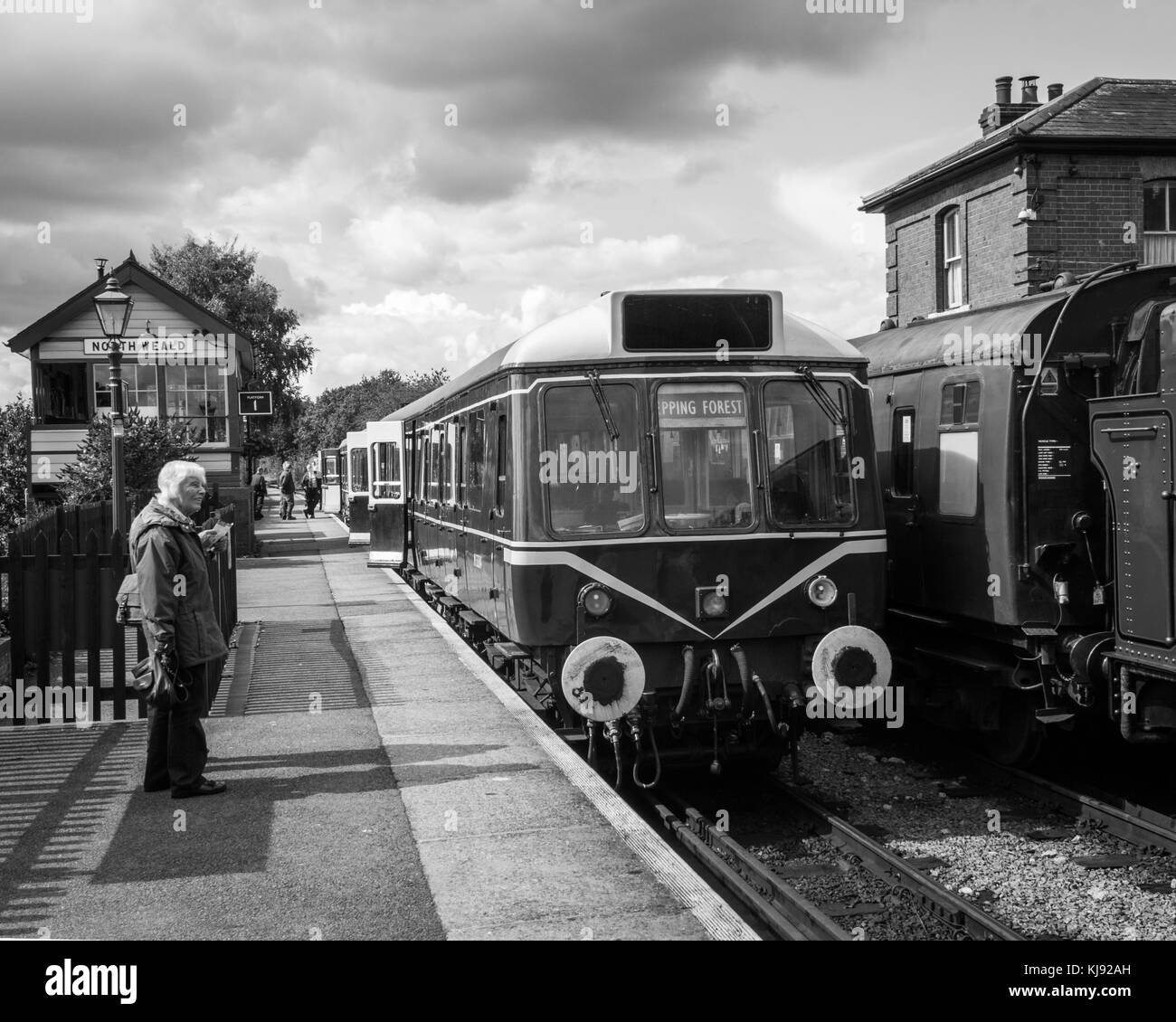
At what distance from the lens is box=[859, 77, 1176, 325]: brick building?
2156cm

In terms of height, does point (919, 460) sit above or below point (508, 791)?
above

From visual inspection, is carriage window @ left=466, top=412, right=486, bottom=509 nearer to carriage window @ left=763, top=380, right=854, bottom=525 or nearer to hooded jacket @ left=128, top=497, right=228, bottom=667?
carriage window @ left=763, top=380, right=854, bottom=525

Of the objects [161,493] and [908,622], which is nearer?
[161,493]

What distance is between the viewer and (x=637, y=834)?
20.0 feet

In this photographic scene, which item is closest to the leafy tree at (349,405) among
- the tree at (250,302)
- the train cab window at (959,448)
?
the tree at (250,302)

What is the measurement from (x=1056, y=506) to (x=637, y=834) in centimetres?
369

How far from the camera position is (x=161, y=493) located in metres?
6.86

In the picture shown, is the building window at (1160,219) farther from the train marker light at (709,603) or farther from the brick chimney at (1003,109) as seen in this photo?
the train marker light at (709,603)

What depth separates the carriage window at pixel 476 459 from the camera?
9695mm

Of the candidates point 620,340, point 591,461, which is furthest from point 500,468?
point 620,340

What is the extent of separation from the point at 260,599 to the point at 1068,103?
53.3 ft

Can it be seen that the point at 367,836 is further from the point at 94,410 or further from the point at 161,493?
the point at 94,410
